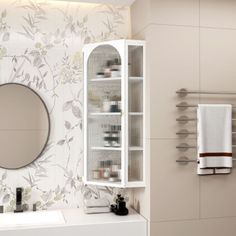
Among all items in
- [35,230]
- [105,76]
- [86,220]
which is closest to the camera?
[35,230]

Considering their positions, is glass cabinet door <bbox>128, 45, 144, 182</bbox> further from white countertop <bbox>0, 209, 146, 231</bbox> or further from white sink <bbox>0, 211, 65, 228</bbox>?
white sink <bbox>0, 211, 65, 228</bbox>

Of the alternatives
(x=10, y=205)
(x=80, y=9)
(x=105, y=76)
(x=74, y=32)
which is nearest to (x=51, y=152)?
(x=10, y=205)

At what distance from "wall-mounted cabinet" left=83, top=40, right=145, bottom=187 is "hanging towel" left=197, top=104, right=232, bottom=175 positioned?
41cm

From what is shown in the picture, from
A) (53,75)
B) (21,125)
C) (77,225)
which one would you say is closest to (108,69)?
(53,75)

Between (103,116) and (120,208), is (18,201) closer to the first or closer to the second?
(120,208)

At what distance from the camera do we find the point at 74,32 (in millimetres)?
2967

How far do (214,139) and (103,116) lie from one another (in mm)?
798

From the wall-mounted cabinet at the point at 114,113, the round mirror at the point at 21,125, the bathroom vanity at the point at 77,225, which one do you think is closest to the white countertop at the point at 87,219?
the bathroom vanity at the point at 77,225

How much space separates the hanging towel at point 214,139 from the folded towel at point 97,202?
72cm

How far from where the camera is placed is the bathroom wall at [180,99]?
2623 mm

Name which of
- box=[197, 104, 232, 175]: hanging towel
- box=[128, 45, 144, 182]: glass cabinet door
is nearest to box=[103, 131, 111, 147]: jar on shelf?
box=[128, 45, 144, 182]: glass cabinet door

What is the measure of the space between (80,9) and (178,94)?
40.6 inches

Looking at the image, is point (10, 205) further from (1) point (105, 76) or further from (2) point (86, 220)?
(1) point (105, 76)

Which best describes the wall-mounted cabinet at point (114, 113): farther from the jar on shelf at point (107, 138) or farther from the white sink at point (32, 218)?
the white sink at point (32, 218)
